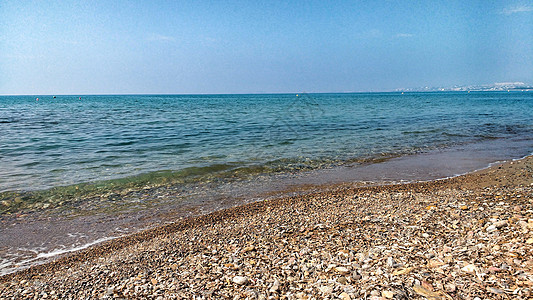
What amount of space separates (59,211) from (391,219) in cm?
946

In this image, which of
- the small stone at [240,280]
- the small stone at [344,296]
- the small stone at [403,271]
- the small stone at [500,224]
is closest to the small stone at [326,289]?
the small stone at [344,296]

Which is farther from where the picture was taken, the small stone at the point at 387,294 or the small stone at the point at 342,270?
the small stone at the point at 342,270

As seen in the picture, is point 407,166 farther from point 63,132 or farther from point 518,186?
point 63,132

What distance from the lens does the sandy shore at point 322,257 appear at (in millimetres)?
4344

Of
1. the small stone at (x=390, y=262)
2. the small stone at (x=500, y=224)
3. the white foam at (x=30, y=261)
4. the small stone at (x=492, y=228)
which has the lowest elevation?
the white foam at (x=30, y=261)

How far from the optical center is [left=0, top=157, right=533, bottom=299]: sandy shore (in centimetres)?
434

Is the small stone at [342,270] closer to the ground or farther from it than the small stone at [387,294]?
closer to the ground

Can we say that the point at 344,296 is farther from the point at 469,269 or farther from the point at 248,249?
the point at 248,249

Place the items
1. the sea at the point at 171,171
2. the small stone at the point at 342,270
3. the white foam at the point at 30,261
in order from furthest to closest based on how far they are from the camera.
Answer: the sea at the point at 171,171
the white foam at the point at 30,261
the small stone at the point at 342,270

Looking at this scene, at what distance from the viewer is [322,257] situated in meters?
5.32

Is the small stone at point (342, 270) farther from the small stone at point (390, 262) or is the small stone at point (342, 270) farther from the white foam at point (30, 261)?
the white foam at point (30, 261)

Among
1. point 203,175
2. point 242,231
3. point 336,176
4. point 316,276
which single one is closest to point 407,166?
point 336,176

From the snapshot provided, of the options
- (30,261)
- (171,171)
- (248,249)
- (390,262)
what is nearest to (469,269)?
(390,262)

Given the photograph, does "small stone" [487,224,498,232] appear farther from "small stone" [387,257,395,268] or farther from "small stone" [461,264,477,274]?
"small stone" [387,257,395,268]
